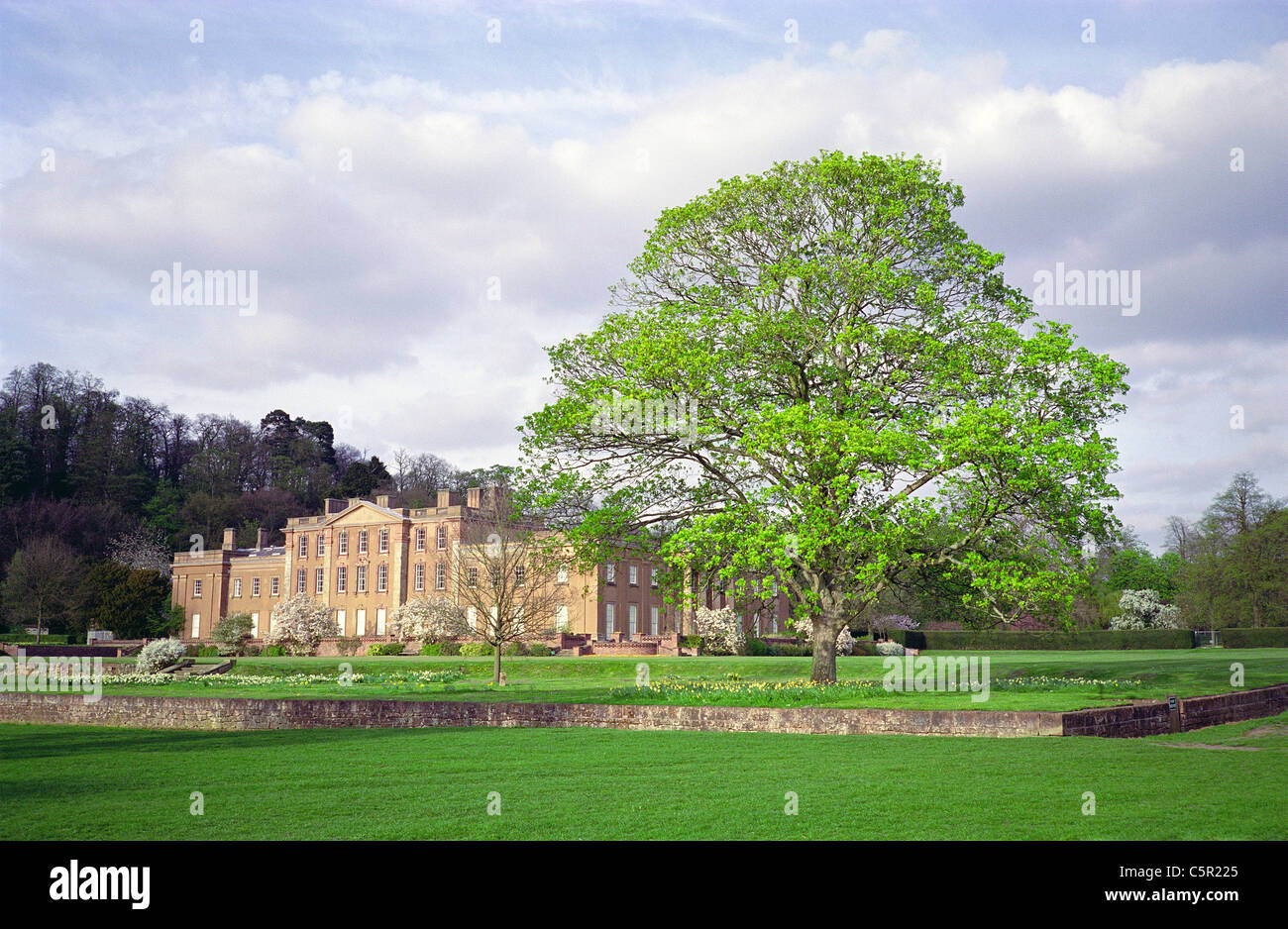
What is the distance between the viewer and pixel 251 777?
11.3m

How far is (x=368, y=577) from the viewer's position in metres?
73.1

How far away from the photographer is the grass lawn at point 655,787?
810cm

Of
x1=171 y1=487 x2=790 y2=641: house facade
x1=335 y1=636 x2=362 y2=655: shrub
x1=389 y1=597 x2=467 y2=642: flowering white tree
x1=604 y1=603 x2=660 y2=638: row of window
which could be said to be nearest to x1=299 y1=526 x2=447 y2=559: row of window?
x1=171 y1=487 x2=790 y2=641: house facade

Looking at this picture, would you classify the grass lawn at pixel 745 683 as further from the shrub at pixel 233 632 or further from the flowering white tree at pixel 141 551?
the flowering white tree at pixel 141 551

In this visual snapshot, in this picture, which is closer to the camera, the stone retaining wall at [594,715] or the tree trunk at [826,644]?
the stone retaining wall at [594,715]

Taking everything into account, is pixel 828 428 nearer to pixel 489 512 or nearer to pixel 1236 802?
pixel 1236 802

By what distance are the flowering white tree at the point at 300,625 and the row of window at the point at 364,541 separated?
5.89 m

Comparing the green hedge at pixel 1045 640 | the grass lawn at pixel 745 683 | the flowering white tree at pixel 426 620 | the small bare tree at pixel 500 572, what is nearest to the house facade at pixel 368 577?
the flowering white tree at pixel 426 620

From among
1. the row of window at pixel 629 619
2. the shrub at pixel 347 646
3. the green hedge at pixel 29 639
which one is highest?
the row of window at pixel 629 619

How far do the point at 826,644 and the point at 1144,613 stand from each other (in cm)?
5169

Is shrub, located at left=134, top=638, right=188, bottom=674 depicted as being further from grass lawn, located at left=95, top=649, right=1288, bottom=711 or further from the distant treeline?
the distant treeline

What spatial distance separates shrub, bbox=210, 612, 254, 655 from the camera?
221 ft

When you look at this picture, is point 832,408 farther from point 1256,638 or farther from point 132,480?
point 132,480
